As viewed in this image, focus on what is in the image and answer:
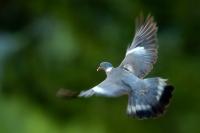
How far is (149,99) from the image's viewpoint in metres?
1.31

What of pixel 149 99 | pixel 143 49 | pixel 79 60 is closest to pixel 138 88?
pixel 149 99

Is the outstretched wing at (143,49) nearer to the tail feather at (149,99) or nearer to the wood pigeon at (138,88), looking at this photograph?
the wood pigeon at (138,88)

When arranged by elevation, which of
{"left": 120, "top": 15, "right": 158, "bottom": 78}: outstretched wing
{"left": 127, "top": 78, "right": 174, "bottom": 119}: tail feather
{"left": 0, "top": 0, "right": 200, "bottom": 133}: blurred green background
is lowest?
{"left": 127, "top": 78, "right": 174, "bottom": 119}: tail feather

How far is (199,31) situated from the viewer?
5852mm

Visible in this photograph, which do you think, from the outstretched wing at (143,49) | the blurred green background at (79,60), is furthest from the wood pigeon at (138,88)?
the blurred green background at (79,60)

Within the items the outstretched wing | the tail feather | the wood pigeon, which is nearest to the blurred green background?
the outstretched wing

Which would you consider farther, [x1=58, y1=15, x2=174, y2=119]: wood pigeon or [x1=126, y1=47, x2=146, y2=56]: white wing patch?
[x1=126, y1=47, x2=146, y2=56]: white wing patch

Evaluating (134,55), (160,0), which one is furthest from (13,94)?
(134,55)

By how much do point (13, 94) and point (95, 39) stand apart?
2.67 feet

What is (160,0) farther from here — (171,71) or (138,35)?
(138,35)

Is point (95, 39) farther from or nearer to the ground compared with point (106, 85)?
farther from the ground

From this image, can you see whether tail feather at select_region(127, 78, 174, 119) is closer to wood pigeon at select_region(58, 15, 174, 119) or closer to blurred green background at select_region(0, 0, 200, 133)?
wood pigeon at select_region(58, 15, 174, 119)

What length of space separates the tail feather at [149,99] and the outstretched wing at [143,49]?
0.10 meters

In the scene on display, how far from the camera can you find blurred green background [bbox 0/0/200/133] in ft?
16.9
